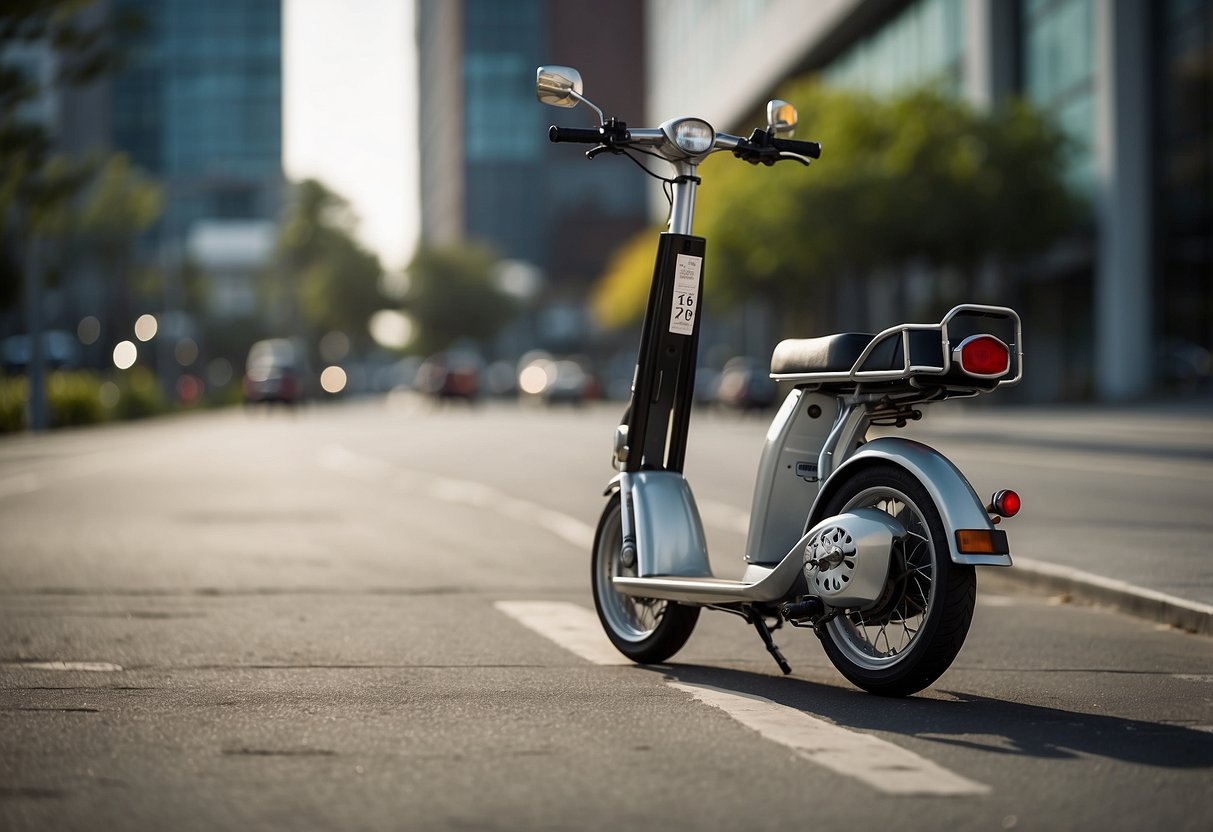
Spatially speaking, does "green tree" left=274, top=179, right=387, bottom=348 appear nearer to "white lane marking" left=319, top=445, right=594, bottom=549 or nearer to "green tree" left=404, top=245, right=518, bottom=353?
"green tree" left=404, top=245, right=518, bottom=353

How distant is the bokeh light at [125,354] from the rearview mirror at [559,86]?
2509 inches

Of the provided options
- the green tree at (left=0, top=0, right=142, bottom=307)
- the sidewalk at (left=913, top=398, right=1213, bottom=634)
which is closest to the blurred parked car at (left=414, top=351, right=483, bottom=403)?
the sidewalk at (left=913, top=398, right=1213, bottom=634)

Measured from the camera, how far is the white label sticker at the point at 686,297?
6527mm

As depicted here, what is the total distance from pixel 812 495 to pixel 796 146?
1.45m

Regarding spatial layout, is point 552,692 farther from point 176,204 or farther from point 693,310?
point 176,204

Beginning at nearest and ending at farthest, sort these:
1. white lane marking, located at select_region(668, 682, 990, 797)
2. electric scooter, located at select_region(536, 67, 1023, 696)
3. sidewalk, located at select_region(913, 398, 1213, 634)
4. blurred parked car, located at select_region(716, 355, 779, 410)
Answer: white lane marking, located at select_region(668, 682, 990, 797)
electric scooter, located at select_region(536, 67, 1023, 696)
sidewalk, located at select_region(913, 398, 1213, 634)
blurred parked car, located at select_region(716, 355, 779, 410)

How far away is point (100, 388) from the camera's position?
42.3m

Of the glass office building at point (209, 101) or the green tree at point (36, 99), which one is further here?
the glass office building at point (209, 101)

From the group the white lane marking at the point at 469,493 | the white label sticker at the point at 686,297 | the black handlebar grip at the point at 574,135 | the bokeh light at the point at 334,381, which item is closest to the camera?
the black handlebar grip at the point at 574,135

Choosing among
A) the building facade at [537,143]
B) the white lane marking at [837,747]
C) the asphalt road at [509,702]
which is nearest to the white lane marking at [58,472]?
the asphalt road at [509,702]

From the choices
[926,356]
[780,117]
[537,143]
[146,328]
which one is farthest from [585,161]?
[926,356]

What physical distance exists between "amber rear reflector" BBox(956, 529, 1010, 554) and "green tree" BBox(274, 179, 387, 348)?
9514cm

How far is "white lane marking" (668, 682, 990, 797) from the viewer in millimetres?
4328

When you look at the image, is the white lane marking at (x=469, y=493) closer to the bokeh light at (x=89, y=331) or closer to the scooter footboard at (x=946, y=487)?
the scooter footboard at (x=946, y=487)
